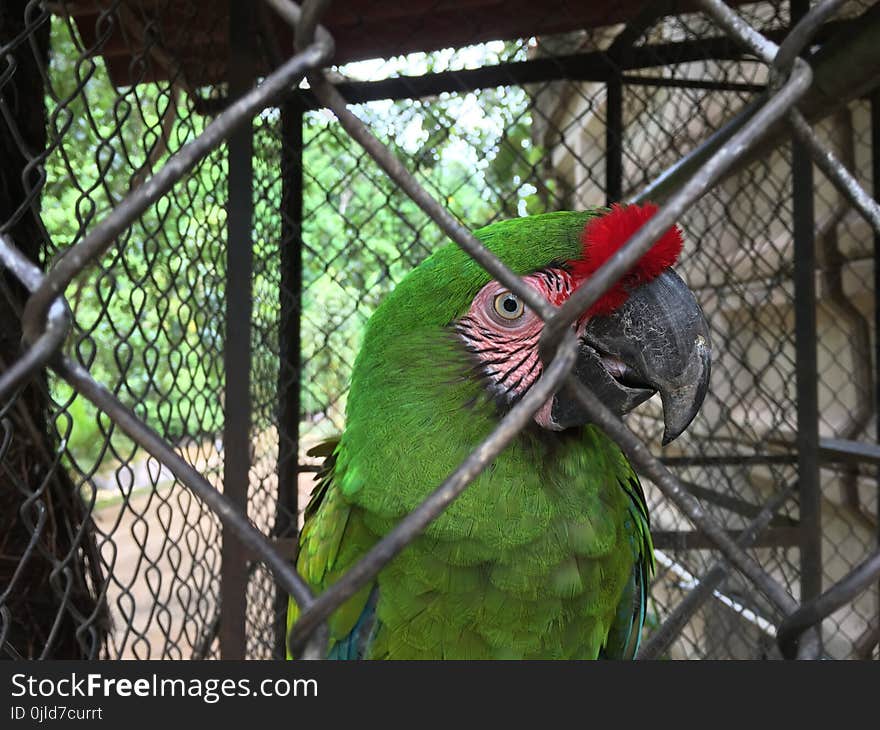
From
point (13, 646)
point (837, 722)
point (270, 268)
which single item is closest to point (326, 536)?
point (837, 722)

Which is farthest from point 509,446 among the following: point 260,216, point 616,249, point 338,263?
point 338,263

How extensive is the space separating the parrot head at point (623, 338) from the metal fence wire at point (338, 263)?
17 cm

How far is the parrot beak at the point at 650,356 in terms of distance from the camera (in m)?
0.81

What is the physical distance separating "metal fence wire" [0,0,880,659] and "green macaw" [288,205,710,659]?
0.19 m

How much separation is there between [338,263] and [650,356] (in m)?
2.87

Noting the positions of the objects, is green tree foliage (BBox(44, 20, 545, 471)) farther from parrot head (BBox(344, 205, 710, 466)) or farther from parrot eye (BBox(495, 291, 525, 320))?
parrot eye (BBox(495, 291, 525, 320))

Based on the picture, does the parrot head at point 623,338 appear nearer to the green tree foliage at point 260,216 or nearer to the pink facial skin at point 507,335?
the pink facial skin at point 507,335

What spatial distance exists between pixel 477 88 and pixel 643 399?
1.75 metres

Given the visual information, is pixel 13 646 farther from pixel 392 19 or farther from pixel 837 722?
pixel 392 19

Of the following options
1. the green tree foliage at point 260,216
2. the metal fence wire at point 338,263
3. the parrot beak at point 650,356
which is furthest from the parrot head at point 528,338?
the green tree foliage at point 260,216

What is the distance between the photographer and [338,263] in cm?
349

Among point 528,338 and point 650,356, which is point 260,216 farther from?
point 650,356

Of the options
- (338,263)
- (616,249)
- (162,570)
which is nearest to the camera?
(616,249)

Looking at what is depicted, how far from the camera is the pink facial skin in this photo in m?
0.86
